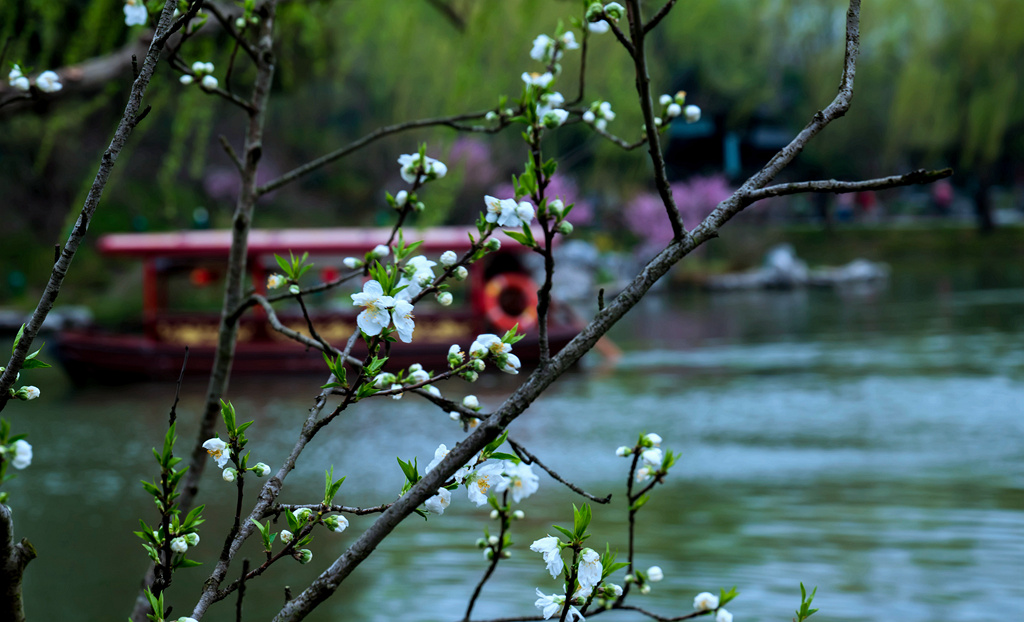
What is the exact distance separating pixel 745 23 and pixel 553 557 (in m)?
30.4

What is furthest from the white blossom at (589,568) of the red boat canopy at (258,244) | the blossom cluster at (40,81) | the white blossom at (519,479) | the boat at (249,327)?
the red boat canopy at (258,244)

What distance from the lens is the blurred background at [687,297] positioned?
4949 millimetres

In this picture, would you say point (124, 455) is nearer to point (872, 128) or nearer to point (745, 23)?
point (745, 23)

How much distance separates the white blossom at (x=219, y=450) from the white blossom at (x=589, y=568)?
541 mm

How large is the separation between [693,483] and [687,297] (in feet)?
62.6

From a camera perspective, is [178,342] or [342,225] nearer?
[178,342]

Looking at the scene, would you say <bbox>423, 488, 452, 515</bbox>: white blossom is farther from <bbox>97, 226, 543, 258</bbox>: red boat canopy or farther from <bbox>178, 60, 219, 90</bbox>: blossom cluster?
<bbox>97, 226, 543, 258</bbox>: red boat canopy

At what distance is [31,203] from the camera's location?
1004 inches

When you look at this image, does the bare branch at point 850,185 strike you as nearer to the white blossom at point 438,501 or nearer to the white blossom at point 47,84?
the white blossom at point 438,501

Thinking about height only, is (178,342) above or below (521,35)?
below

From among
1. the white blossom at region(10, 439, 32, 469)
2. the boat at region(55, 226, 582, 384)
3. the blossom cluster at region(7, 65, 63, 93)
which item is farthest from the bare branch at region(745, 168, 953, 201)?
the boat at region(55, 226, 582, 384)

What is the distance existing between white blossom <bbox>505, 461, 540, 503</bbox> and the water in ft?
8.57

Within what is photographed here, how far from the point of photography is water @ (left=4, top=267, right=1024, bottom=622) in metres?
4.93

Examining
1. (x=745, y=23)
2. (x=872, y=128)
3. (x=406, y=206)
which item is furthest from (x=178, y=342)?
(x=872, y=128)
